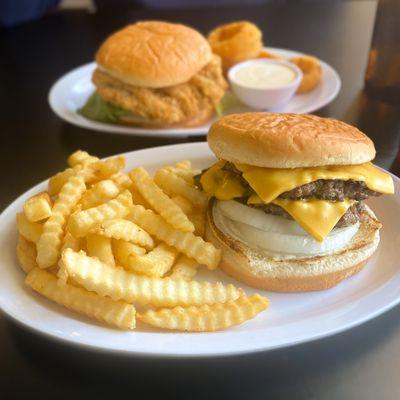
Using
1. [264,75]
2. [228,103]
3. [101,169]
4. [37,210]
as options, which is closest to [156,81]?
[228,103]

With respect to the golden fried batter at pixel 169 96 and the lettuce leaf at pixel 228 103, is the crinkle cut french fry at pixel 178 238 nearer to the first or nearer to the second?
the golden fried batter at pixel 169 96

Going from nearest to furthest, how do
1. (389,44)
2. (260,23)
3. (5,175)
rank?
(5,175) < (389,44) < (260,23)

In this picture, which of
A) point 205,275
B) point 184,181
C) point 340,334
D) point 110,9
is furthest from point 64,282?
point 110,9

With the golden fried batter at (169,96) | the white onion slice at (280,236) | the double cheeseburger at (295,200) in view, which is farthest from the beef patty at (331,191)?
the golden fried batter at (169,96)

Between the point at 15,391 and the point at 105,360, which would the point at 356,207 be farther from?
the point at 15,391

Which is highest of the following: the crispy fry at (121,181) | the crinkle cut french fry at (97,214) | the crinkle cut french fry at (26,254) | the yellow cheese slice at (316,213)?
the yellow cheese slice at (316,213)

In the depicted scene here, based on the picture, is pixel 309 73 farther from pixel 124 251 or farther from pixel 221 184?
pixel 124 251

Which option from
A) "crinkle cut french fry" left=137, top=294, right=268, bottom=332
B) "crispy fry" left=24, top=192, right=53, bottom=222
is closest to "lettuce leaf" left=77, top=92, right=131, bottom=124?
"crispy fry" left=24, top=192, right=53, bottom=222
